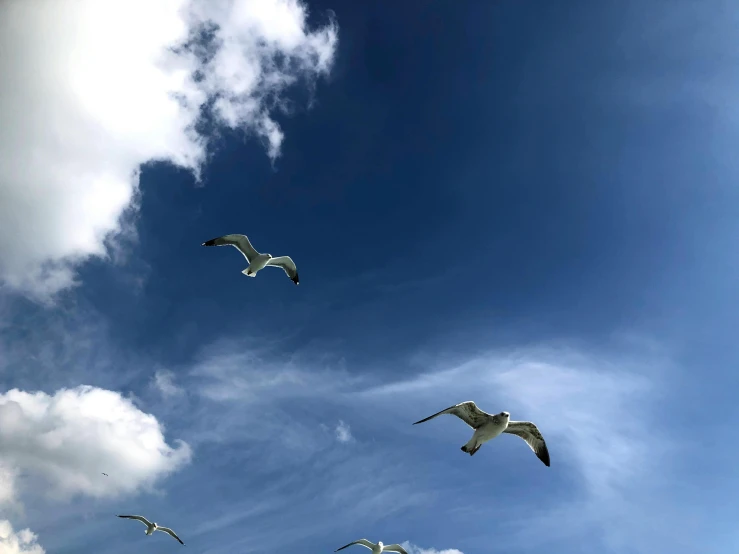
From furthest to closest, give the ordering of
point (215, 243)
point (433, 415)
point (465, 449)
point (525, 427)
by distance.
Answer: point (215, 243) → point (525, 427) → point (465, 449) → point (433, 415)

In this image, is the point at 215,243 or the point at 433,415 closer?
the point at 433,415

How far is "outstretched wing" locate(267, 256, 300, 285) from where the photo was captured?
4684 cm

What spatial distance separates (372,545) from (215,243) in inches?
1176

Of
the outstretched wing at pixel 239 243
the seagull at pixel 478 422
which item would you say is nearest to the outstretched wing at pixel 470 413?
the seagull at pixel 478 422

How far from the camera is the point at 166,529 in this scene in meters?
61.0

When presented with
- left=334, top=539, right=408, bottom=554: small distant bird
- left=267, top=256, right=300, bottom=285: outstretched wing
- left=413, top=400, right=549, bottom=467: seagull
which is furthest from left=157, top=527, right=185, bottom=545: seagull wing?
left=413, top=400, right=549, bottom=467: seagull

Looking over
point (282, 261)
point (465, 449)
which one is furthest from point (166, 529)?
point (465, 449)

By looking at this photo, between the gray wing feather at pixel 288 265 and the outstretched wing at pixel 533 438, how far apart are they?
77.5 feet

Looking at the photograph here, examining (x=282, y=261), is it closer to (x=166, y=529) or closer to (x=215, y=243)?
(x=215, y=243)

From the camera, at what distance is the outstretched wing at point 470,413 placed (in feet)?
95.0

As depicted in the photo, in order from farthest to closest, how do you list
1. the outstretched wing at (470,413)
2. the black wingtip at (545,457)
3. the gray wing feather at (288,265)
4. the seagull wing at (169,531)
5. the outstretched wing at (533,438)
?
the seagull wing at (169,531) → the gray wing feather at (288,265) → the black wingtip at (545,457) → the outstretched wing at (533,438) → the outstretched wing at (470,413)

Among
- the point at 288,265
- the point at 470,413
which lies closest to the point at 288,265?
the point at 288,265

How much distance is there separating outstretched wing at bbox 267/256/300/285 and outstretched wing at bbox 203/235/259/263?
70.0 inches

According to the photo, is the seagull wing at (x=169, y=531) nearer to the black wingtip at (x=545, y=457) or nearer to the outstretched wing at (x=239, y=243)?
the outstretched wing at (x=239, y=243)
